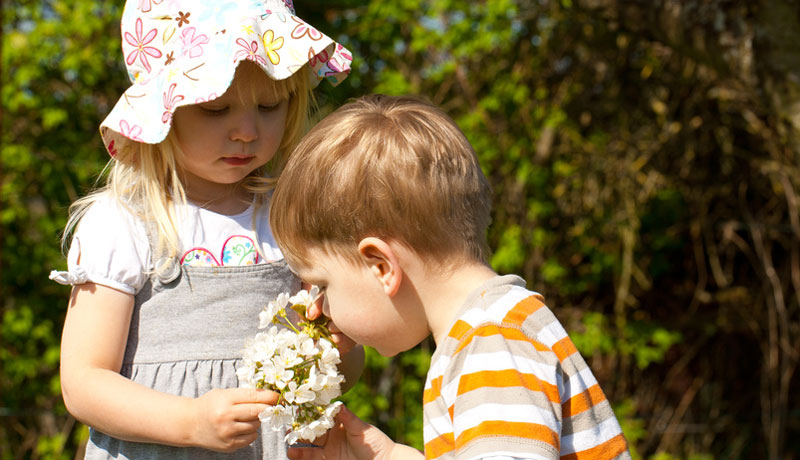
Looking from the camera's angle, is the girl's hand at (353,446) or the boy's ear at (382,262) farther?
the girl's hand at (353,446)

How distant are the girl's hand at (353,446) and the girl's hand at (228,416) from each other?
0.20 m

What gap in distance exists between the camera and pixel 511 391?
1229mm

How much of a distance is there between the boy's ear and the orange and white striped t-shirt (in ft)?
0.42

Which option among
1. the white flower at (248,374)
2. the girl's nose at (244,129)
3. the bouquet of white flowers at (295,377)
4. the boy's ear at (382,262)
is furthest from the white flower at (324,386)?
the girl's nose at (244,129)

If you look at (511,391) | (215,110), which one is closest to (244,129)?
(215,110)

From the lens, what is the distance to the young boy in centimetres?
129

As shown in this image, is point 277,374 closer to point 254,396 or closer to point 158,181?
point 254,396

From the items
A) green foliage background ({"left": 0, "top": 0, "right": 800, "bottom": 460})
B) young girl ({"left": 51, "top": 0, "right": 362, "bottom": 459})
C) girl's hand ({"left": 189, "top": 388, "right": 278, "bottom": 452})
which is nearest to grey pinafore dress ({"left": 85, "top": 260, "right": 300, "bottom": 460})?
young girl ({"left": 51, "top": 0, "right": 362, "bottom": 459})

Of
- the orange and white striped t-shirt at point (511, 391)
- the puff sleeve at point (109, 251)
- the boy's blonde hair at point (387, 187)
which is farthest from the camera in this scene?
the puff sleeve at point (109, 251)

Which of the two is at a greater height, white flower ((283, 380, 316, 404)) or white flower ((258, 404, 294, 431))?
white flower ((283, 380, 316, 404))

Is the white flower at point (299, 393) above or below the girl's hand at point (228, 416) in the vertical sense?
above

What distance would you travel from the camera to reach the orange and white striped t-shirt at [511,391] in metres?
1.22

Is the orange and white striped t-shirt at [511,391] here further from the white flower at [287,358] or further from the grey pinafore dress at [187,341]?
the grey pinafore dress at [187,341]

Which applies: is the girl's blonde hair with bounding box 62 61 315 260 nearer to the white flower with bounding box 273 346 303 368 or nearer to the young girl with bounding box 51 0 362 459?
the young girl with bounding box 51 0 362 459
